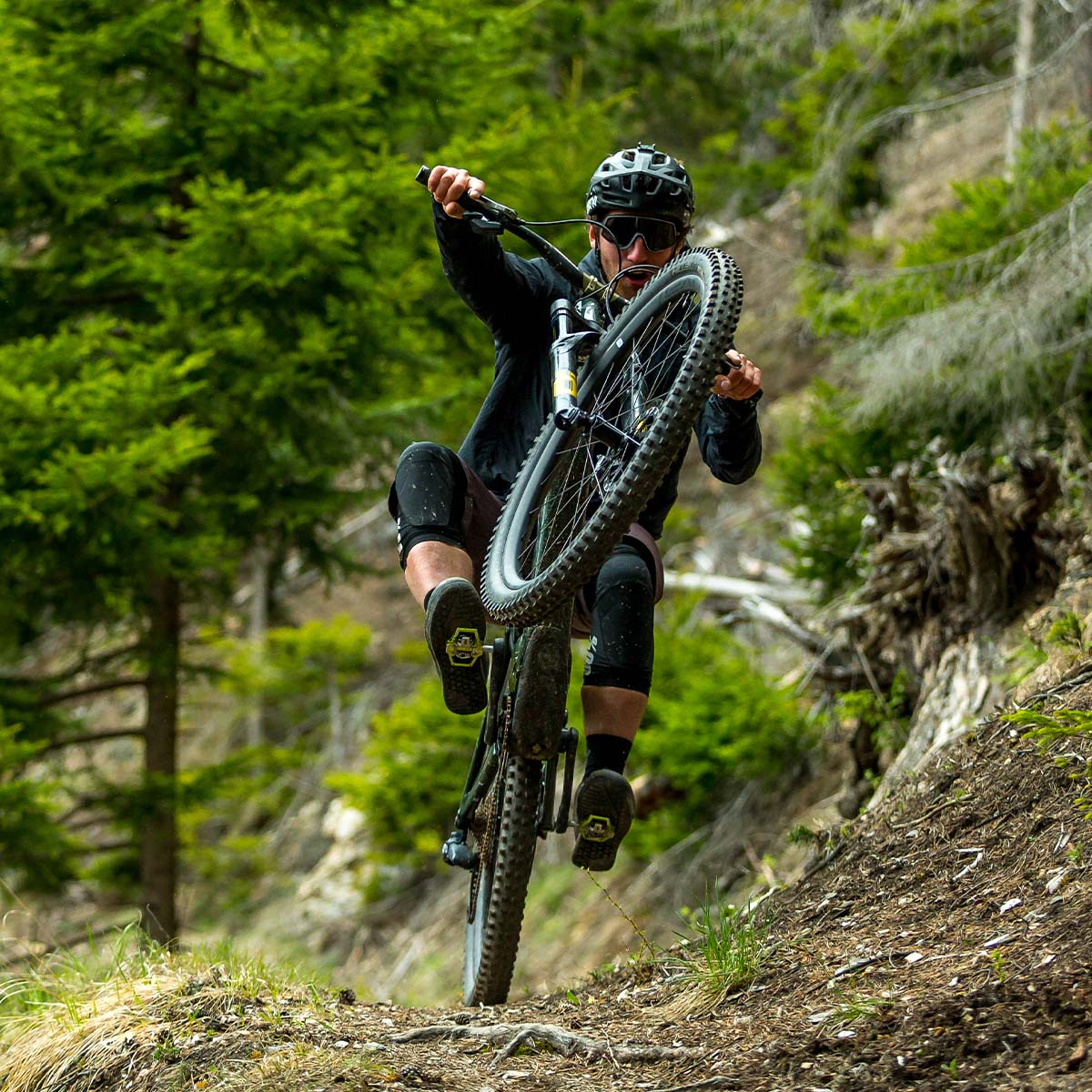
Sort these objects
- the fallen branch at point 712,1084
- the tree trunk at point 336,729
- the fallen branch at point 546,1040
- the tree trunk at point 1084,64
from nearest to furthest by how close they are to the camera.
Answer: the fallen branch at point 712,1084
the fallen branch at point 546,1040
the tree trunk at point 1084,64
the tree trunk at point 336,729

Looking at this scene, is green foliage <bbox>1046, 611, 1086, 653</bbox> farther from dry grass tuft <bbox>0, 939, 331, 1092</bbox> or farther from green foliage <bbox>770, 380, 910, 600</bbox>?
dry grass tuft <bbox>0, 939, 331, 1092</bbox>

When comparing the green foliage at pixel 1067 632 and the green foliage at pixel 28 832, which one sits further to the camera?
the green foliage at pixel 28 832

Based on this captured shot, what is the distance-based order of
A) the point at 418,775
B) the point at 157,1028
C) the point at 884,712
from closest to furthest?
the point at 157,1028, the point at 884,712, the point at 418,775

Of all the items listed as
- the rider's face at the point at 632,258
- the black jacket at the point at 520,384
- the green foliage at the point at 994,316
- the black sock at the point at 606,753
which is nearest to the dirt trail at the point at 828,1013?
the black sock at the point at 606,753

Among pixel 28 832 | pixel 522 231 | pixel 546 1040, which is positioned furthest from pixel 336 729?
pixel 546 1040

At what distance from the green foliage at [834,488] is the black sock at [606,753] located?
3.77 metres

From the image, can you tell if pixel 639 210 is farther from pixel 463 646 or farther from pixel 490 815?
pixel 490 815

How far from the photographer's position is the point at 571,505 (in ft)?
13.5

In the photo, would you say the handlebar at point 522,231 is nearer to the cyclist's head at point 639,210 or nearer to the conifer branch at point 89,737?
the cyclist's head at point 639,210

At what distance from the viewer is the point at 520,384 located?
453 cm

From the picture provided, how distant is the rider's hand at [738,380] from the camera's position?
12.8 ft

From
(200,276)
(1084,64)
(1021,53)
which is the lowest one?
(200,276)

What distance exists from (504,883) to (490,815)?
26 cm

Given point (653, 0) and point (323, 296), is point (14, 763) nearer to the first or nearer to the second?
point (323, 296)
